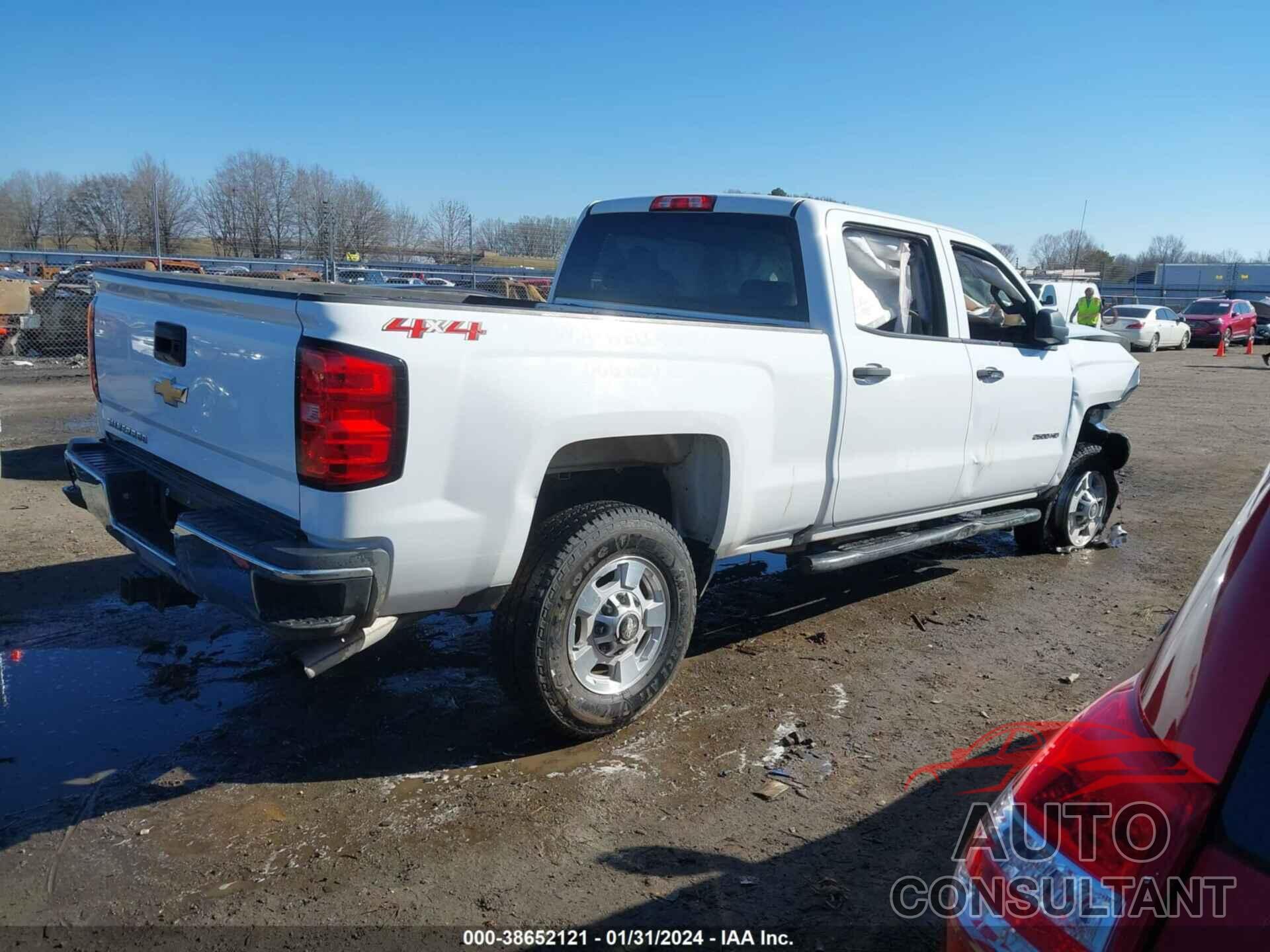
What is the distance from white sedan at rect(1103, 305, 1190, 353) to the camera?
98.0 ft

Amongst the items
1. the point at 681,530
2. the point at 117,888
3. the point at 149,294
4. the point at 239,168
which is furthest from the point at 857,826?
the point at 239,168

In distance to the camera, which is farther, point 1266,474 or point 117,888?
point 117,888

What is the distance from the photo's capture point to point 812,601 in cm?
582

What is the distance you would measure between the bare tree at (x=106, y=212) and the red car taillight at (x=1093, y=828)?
44.4m

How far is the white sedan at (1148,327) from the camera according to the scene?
1176 inches

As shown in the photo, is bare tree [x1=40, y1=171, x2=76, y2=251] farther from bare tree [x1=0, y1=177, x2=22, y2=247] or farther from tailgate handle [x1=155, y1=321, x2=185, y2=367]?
tailgate handle [x1=155, y1=321, x2=185, y2=367]

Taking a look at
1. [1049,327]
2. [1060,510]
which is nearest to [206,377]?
[1049,327]

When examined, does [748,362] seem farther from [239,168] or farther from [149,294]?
[239,168]

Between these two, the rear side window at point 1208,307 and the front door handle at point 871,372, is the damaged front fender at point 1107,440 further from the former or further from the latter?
the rear side window at point 1208,307

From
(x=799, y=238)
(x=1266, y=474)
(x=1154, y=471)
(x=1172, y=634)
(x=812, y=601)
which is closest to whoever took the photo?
(x=1172, y=634)

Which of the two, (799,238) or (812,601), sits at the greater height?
(799,238)

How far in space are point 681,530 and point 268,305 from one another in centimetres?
197

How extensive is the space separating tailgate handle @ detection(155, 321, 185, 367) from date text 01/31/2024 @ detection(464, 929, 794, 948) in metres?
2.29

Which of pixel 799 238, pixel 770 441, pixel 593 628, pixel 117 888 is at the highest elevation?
pixel 799 238
